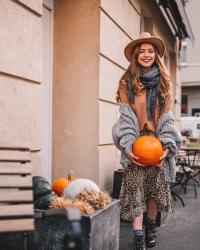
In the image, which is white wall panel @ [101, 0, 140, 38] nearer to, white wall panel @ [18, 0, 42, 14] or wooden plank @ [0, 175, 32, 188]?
white wall panel @ [18, 0, 42, 14]

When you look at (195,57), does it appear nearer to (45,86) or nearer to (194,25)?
(194,25)

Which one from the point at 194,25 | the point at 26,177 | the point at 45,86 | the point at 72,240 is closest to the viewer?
the point at 72,240

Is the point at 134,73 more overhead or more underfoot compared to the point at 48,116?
more overhead

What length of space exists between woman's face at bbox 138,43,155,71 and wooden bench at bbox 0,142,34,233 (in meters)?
1.70

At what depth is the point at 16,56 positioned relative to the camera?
3885 mm

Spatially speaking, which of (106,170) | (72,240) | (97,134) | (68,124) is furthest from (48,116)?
(72,240)

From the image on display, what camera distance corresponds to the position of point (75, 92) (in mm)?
5809

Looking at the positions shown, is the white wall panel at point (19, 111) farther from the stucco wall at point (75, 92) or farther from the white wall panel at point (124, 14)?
the white wall panel at point (124, 14)

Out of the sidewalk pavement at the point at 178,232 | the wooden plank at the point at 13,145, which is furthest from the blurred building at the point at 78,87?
the wooden plank at the point at 13,145

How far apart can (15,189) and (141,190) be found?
1633 mm

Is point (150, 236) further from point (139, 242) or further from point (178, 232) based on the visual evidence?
point (178, 232)

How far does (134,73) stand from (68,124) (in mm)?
1993

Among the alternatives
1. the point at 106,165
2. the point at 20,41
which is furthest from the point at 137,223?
the point at 106,165

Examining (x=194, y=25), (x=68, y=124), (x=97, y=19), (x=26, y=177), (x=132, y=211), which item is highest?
(x=194, y=25)
